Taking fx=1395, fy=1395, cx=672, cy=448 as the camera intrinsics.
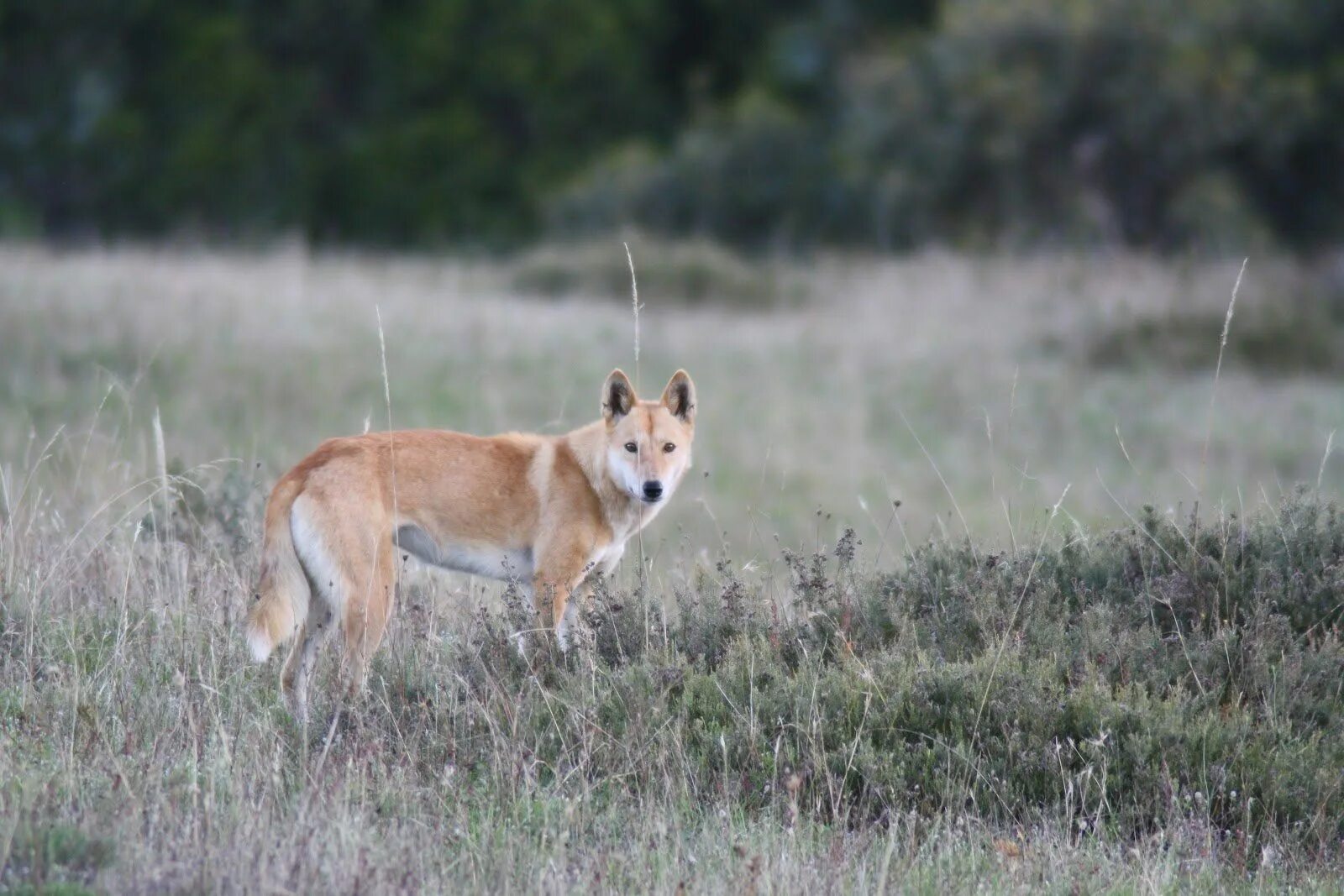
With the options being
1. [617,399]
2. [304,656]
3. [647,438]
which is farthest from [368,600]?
[617,399]

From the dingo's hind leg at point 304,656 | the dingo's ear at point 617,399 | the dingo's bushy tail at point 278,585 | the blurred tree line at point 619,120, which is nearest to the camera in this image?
the dingo's bushy tail at point 278,585

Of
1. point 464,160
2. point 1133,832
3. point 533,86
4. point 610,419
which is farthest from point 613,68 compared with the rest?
point 1133,832

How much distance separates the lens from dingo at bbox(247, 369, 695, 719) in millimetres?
5438

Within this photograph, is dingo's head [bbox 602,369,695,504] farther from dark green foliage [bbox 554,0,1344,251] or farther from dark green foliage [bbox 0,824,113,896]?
dark green foliage [bbox 554,0,1344,251]

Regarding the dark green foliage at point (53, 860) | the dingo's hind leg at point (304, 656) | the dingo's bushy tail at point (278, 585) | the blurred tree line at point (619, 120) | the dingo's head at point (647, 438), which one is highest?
the blurred tree line at point (619, 120)

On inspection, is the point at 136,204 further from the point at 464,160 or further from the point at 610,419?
the point at 610,419

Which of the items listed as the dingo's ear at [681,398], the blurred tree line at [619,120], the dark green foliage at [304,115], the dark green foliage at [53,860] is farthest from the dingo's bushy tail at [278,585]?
the dark green foliage at [304,115]

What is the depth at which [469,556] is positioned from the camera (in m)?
6.24

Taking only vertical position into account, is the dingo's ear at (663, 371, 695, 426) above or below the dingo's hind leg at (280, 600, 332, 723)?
above

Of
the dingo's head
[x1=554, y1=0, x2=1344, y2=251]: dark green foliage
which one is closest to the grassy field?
the dingo's head

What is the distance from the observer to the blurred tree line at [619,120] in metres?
24.7

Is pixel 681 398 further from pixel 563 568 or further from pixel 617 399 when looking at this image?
pixel 563 568

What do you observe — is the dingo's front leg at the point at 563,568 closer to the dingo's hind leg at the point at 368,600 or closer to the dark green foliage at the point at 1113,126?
the dingo's hind leg at the point at 368,600

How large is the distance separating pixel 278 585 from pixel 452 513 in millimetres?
1033
